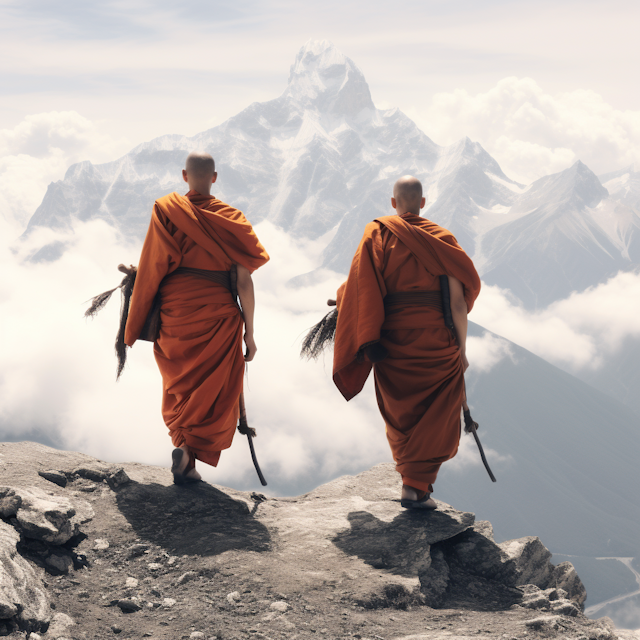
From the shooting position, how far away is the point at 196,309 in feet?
17.3

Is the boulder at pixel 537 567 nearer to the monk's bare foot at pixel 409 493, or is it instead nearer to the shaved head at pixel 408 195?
the monk's bare foot at pixel 409 493

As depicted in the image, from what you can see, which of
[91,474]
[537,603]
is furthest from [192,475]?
[537,603]

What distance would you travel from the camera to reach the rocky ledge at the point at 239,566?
3.57 metres

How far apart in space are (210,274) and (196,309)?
34cm

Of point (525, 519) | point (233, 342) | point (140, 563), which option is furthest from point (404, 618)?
point (525, 519)

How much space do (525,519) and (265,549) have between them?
619 feet

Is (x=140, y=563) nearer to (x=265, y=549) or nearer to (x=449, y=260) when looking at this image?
(x=265, y=549)

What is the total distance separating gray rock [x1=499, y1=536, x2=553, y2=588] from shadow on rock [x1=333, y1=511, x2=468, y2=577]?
85 centimetres

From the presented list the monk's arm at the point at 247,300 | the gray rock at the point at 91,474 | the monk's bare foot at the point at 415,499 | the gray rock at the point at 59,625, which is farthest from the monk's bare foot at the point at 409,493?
the gray rock at the point at 59,625

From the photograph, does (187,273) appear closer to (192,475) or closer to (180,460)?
(180,460)

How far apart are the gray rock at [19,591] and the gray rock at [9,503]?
0.23 meters

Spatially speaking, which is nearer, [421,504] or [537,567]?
[421,504]

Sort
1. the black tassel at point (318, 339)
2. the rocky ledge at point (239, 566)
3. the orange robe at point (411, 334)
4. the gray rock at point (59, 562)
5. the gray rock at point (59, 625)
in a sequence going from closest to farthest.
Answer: the gray rock at point (59, 625) → the rocky ledge at point (239, 566) → the gray rock at point (59, 562) → the orange robe at point (411, 334) → the black tassel at point (318, 339)

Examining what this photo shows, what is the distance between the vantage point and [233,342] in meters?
5.38
